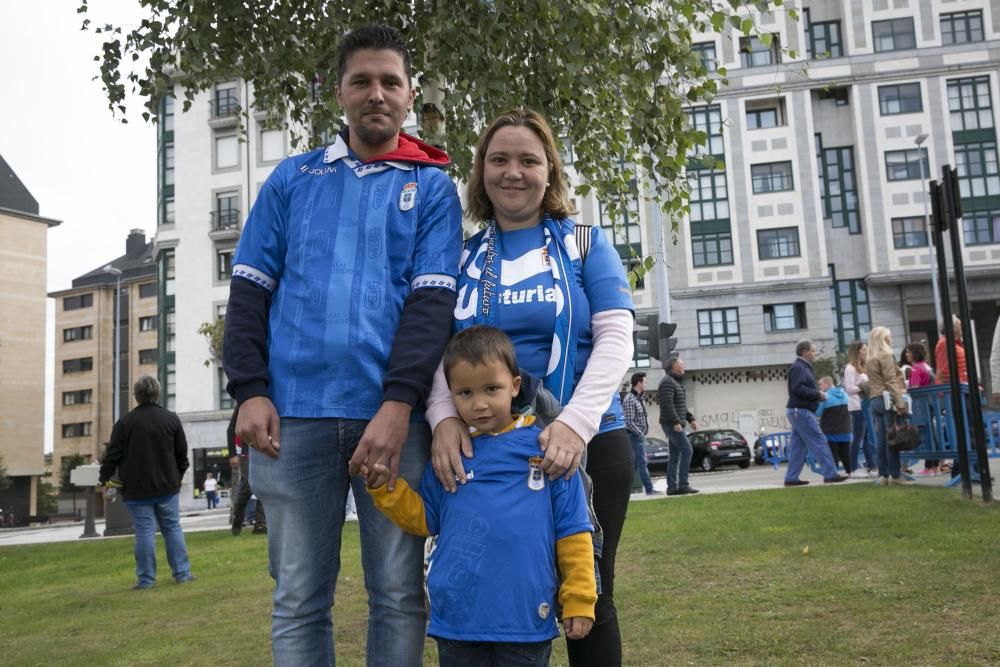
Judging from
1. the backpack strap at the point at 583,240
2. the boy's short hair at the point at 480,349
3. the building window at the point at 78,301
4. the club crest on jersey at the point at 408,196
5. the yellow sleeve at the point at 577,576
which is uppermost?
the building window at the point at 78,301

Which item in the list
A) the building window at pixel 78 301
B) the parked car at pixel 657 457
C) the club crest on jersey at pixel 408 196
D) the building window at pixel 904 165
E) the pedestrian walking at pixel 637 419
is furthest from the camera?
the building window at pixel 78 301

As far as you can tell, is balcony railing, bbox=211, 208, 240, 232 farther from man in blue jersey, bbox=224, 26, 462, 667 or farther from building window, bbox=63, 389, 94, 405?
man in blue jersey, bbox=224, 26, 462, 667

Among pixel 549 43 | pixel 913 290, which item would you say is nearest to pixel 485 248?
pixel 549 43

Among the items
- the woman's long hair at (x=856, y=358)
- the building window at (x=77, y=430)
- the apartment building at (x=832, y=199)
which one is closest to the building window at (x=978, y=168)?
the apartment building at (x=832, y=199)

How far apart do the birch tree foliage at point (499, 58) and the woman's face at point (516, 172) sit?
3.25m

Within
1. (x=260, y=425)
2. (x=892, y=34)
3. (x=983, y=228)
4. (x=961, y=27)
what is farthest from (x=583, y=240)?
(x=961, y=27)

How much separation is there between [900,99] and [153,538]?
46.7 metres

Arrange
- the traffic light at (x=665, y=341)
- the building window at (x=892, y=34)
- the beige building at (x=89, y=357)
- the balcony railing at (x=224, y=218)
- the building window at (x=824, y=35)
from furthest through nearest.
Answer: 1. the beige building at (x=89, y=357)
2. the balcony railing at (x=224, y=218)
3. the building window at (x=824, y=35)
4. the building window at (x=892, y=34)
5. the traffic light at (x=665, y=341)

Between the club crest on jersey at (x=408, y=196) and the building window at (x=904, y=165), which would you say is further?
the building window at (x=904, y=165)

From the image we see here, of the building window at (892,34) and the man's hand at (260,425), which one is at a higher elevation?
the building window at (892,34)

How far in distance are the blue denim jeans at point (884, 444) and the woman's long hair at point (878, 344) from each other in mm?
702

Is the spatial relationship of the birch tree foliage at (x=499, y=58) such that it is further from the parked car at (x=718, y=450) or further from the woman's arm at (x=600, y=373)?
the parked car at (x=718, y=450)

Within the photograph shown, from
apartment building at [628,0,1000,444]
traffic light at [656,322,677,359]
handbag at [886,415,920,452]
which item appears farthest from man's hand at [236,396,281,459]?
apartment building at [628,0,1000,444]

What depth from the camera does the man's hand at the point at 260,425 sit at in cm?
280
